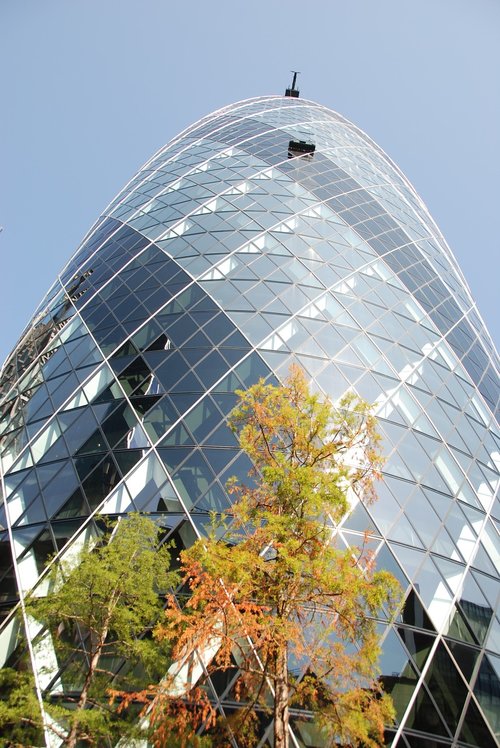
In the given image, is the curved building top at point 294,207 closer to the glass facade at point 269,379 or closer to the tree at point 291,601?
the glass facade at point 269,379

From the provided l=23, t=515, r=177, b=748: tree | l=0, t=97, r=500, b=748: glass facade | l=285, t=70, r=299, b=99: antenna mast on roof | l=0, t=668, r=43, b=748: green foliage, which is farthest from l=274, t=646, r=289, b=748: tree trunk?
l=285, t=70, r=299, b=99: antenna mast on roof

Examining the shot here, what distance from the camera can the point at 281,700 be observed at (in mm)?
7145

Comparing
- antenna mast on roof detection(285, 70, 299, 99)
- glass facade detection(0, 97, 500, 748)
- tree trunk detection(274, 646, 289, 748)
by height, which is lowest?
tree trunk detection(274, 646, 289, 748)

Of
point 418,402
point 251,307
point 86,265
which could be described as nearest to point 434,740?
point 418,402

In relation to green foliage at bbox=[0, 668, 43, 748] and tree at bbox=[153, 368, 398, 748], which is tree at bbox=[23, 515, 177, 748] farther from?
tree at bbox=[153, 368, 398, 748]

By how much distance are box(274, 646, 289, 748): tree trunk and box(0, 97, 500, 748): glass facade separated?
3.85 metres

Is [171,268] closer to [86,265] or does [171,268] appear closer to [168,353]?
[168,353]

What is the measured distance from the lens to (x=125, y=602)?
9945 millimetres

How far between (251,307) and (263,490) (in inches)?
442

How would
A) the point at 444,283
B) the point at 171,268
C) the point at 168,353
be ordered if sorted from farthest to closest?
the point at 444,283 → the point at 171,268 → the point at 168,353

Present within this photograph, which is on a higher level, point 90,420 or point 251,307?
point 251,307

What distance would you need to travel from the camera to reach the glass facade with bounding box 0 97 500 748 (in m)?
12.5

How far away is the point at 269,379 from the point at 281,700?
395 inches

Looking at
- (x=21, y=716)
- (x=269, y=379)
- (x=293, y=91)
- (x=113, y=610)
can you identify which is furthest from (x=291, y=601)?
(x=293, y=91)
